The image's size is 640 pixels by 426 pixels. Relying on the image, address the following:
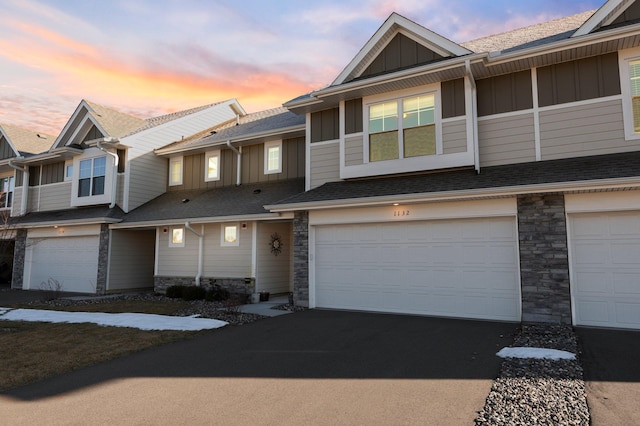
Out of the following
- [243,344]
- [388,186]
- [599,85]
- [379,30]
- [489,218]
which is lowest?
[243,344]

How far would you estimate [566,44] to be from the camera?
8.66 meters

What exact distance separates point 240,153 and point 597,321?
491 inches

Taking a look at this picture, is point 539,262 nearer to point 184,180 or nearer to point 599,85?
point 599,85

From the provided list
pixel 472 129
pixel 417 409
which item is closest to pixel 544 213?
pixel 472 129

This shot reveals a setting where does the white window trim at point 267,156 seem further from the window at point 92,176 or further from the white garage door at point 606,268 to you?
the white garage door at point 606,268

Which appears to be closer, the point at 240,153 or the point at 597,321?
the point at 597,321

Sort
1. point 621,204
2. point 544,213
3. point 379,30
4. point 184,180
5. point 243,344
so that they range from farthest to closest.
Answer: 1. point 184,180
2. point 379,30
3. point 544,213
4. point 621,204
5. point 243,344

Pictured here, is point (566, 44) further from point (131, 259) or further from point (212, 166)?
point (131, 259)

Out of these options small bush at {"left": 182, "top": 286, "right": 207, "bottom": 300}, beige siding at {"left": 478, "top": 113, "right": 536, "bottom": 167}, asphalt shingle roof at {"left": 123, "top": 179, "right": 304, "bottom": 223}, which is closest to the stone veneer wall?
small bush at {"left": 182, "top": 286, "right": 207, "bottom": 300}

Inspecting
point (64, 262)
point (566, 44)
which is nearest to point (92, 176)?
point (64, 262)

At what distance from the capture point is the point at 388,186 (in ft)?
33.5

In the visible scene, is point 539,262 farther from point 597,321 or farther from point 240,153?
point 240,153

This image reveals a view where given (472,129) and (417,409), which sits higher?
(472,129)

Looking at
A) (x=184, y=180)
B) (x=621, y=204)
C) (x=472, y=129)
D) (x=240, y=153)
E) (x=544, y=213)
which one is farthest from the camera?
(x=184, y=180)
